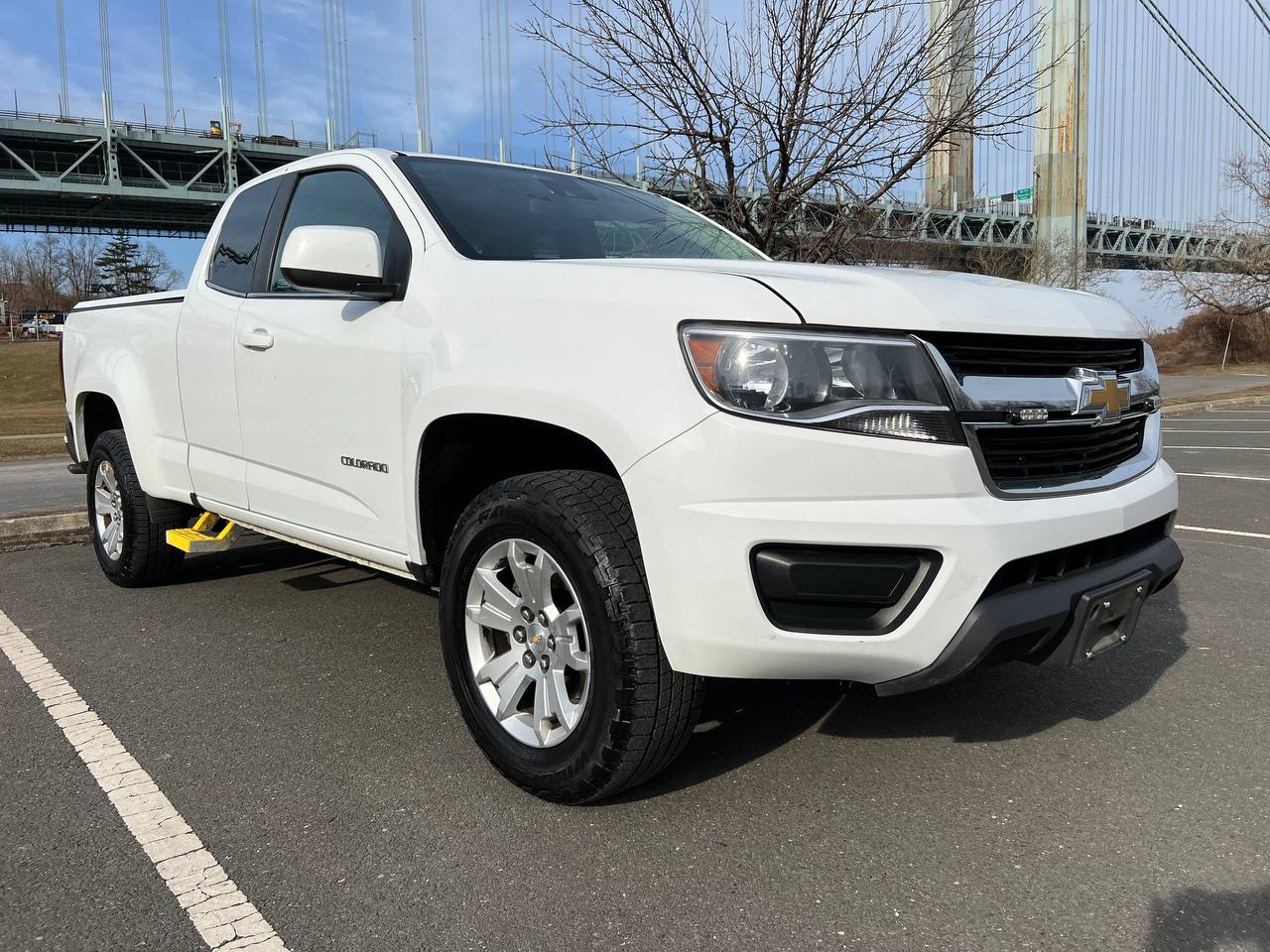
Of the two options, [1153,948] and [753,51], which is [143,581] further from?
[753,51]

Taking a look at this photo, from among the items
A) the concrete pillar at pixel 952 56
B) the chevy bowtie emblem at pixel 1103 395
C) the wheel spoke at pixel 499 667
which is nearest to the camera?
the chevy bowtie emblem at pixel 1103 395

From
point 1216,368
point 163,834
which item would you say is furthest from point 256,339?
point 1216,368

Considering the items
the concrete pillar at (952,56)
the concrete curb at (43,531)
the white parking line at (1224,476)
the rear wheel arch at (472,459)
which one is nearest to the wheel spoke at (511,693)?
the rear wheel arch at (472,459)

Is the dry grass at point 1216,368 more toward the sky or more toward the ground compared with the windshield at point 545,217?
more toward the ground

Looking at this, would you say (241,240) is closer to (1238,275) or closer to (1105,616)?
(1105,616)

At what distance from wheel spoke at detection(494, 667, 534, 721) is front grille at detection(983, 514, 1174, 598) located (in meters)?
1.20

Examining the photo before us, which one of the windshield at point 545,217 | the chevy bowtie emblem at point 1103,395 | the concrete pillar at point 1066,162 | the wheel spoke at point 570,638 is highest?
the concrete pillar at point 1066,162

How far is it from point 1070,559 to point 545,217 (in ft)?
6.48

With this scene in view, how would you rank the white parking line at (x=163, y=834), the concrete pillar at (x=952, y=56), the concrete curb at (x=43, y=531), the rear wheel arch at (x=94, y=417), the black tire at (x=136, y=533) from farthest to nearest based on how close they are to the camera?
the concrete pillar at (x=952, y=56) → the concrete curb at (x=43, y=531) → the rear wheel arch at (x=94, y=417) → the black tire at (x=136, y=533) → the white parking line at (x=163, y=834)

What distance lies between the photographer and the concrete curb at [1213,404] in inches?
723

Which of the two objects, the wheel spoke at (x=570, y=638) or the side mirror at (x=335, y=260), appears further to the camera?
the side mirror at (x=335, y=260)

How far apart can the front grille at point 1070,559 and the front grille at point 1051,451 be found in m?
0.17

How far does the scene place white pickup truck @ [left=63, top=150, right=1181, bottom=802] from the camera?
2.05 m

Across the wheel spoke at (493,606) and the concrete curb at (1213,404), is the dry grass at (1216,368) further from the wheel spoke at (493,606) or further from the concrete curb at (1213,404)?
the wheel spoke at (493,606)
